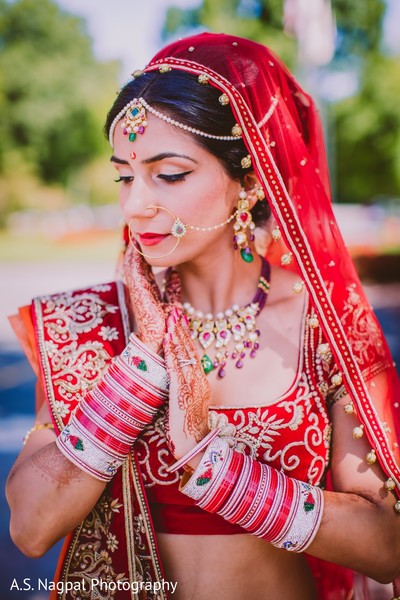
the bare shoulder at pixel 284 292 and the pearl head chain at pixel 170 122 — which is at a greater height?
the pearl head chain at pixel 170 122

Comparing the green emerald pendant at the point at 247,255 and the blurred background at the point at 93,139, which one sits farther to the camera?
the blurred background at the point at 93,139

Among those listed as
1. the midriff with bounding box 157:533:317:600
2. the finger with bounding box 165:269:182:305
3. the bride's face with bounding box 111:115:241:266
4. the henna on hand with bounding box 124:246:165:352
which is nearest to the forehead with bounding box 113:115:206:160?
the bride's face with bounding box 111:115:241:266

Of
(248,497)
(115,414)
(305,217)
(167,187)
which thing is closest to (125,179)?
(167,187)

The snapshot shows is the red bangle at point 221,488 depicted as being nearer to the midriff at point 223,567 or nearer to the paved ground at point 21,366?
the midriff at point 223,567

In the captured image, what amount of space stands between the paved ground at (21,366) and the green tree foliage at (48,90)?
12.1m

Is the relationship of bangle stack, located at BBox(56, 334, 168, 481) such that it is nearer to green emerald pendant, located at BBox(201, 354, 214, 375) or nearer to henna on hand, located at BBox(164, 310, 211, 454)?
henna on hand, located at BBox(164, 310, 211, 454)

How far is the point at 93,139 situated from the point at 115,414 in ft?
89.3

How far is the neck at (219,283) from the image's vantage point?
1784 mm

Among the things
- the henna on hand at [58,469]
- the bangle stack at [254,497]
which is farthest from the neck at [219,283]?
the henna on hand at [58,469]

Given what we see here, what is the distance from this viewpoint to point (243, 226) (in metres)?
1.69

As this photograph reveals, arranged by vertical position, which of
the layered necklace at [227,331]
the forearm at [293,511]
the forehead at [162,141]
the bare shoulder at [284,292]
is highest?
the forehead at [162,141]

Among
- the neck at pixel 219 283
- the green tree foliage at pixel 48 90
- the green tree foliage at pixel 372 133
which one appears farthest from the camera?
the green tree foliage at pixel 48 90

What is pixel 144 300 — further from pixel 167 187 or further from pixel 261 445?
pixel 261 445

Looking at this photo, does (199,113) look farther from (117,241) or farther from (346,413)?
(117,241)
